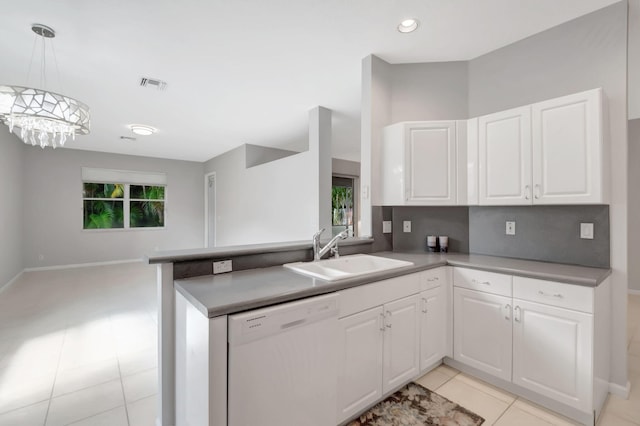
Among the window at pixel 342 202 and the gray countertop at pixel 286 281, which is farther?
the window at pixel 342 202

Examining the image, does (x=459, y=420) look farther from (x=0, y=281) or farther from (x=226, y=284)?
(x=0, y=281)

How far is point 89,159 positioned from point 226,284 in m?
7.42

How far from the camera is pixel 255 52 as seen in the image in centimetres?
267

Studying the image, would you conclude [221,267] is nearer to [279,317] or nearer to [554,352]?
[279,317]

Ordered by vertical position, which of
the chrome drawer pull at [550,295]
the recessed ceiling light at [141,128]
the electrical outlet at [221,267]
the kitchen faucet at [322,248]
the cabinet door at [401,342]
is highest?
the recessed ceiling light at [141,128]

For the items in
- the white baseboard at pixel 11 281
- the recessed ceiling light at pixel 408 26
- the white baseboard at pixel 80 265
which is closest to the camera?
the recessed ceiling light at pixel 408 26

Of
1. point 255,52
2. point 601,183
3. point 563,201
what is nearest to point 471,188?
point 563,201

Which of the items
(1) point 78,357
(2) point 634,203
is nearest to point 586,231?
(2) point 634,203

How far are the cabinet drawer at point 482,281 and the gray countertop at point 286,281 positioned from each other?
5cm

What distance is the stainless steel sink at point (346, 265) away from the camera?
6.19ft

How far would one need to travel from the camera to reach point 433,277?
2176 millimetres

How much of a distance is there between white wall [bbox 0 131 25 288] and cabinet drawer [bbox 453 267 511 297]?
6.63 m

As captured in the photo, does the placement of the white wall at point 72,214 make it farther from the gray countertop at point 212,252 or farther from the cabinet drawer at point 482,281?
the cabinet drawer at point 482,281

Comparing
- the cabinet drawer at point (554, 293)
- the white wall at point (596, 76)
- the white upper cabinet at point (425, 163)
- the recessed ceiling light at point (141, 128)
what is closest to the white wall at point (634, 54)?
the white wall at point (596, 76)
